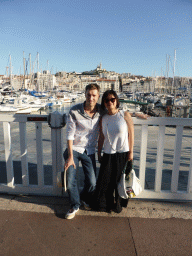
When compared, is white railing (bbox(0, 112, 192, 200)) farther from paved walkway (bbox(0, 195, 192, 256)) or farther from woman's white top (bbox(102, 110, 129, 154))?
woman's white top (bbox(102, 110, 129, 154))

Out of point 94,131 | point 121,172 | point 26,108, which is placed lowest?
point 26,108

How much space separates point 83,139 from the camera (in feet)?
7.66

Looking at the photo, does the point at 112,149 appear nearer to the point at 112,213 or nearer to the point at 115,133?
the point at 115,133

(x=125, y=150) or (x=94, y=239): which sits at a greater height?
(x=125, y=150)

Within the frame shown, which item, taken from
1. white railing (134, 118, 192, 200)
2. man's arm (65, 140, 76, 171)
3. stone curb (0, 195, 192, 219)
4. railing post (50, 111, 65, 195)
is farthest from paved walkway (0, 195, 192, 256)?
man's arm (65, 140, 76, 171)

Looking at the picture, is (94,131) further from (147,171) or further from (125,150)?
(147,171)

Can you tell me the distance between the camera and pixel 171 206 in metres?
2.66

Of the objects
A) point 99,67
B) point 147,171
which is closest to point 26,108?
point 147,171

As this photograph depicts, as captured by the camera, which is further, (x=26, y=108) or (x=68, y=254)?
(x=26, y=108)

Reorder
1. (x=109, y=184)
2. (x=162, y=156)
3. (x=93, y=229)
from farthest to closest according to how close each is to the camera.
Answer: (x=162, y=156) < (x=109, y=184) < (x=93, y=229)

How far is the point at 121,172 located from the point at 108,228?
24.3 inches

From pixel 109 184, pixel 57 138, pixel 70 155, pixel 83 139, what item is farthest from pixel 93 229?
pixel 57 138

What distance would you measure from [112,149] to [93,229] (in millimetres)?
884

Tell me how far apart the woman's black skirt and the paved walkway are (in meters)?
0.10
